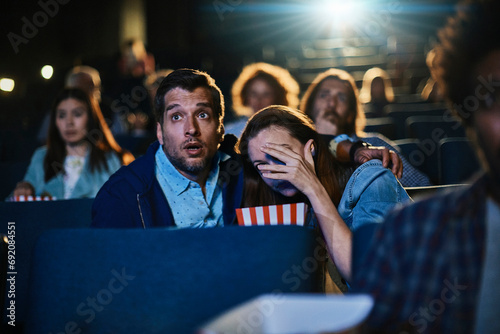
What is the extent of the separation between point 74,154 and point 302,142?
1.61 metres

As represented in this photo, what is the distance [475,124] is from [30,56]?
5859 mm

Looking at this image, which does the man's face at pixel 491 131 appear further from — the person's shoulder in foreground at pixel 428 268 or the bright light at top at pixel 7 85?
the bright light at top at pixel 7 85

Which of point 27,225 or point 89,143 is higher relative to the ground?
point 89,143

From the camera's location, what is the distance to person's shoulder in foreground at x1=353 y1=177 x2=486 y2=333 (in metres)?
0.79

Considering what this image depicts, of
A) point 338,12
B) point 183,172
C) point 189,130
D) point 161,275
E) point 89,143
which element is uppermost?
point 338,12

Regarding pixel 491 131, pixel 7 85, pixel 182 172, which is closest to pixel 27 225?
pixel 182 172

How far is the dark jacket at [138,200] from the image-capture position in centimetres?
153

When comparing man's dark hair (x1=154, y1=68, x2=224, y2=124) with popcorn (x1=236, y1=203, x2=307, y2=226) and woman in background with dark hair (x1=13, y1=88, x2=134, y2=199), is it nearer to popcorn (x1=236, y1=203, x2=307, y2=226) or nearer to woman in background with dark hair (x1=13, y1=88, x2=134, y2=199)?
popcorn (x1=236, y1=203, x2=307, y2=226)

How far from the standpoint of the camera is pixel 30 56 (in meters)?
5.79

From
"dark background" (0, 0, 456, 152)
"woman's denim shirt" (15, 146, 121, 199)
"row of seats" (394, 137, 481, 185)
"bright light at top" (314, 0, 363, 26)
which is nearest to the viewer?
"row of seats" (394, 137, 481, 185)

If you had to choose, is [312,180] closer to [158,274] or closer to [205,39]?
[158,274]

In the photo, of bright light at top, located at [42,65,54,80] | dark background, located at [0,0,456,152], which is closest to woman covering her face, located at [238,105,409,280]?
dark background, located at [0,0,456,152]

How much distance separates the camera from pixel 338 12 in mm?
11781

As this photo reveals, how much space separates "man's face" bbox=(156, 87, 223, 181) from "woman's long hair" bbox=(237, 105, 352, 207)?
13 centimetres
